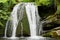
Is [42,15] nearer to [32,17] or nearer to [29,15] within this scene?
[32,17]

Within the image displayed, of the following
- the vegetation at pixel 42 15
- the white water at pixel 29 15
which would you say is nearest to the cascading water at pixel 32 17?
the white water at pixel 29 15

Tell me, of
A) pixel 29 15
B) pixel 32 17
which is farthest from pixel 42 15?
pixel 29 15

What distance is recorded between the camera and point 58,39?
13.7 metres

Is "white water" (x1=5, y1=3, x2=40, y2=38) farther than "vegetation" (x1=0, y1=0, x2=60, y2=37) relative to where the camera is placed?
Yes

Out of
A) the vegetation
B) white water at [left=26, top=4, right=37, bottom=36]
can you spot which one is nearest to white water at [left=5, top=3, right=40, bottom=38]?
white water at [left=26, top=4, right=37, bottom=36]

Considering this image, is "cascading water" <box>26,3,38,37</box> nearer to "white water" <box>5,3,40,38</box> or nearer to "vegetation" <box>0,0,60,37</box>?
"white water" <box>5,3,40,38</box>

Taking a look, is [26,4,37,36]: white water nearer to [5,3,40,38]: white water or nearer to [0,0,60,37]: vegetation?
[5,3,40,38]: white water

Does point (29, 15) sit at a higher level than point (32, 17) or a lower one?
higher

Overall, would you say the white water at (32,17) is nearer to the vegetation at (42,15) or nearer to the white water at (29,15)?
the white water at (29,15)

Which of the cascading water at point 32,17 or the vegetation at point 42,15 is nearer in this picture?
the vegetation at point 42,15

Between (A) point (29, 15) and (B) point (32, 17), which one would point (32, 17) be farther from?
(A) point (29, 15)

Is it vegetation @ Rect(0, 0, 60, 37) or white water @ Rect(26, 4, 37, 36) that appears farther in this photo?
white water @ Rect(26, 4, 37, 36)

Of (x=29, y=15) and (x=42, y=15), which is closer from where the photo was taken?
(x=29, y=15)

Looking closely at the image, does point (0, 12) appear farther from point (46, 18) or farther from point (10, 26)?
point (46, 18)
